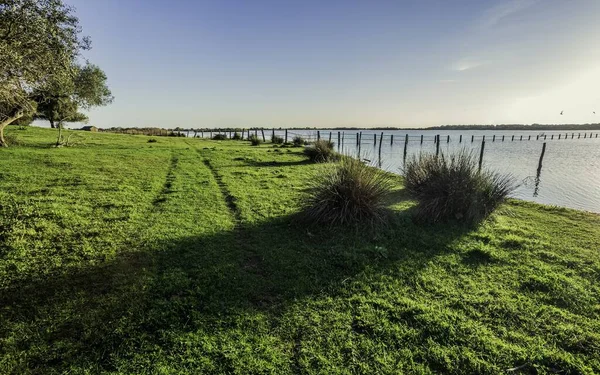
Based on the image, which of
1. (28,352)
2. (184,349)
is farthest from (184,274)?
(28,352)

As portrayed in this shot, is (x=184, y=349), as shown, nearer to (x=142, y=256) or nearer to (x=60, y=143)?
(x=142, y=256)

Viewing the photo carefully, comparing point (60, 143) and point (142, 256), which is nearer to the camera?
point (142, 256)

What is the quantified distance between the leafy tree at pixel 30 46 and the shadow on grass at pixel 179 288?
5.54 m

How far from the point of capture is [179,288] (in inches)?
164

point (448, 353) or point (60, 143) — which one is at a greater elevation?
point (60, 143)

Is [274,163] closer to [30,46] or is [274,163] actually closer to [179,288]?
[30,46]

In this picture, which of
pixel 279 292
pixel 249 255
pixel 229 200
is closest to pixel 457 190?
pixel 249 255

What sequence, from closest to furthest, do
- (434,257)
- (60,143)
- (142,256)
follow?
(142,256), (434,257), (60,143)

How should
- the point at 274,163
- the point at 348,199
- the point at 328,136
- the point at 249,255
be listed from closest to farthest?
the point at 249,255, the point at 348,199, the point at 274,163, the point at 328,136

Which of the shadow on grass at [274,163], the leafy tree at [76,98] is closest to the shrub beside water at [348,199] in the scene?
the shadow on grass at [274,163]

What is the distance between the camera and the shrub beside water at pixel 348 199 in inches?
264

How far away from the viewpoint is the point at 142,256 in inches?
197

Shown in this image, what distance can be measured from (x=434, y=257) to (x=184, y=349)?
4266 millimetres

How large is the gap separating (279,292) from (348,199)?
10.2ft
